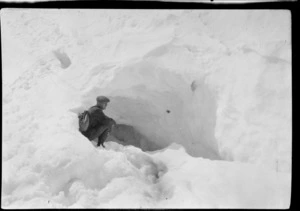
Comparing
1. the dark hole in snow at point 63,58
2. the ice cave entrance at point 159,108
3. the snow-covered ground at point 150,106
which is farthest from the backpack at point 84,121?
the dark hole in snow at point 63,58

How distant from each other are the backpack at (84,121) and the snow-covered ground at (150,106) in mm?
204

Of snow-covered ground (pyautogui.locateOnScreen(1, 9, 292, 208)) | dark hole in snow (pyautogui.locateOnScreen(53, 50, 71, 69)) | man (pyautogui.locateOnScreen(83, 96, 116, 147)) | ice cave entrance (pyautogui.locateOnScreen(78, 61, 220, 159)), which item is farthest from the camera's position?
dark hole in snow (pyautogui.locateOnScreen(53, 50, 71, 69))

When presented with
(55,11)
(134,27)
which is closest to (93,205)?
A: (134,27)

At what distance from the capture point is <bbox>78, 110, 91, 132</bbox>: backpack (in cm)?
577

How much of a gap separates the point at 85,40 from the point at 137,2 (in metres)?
4.29

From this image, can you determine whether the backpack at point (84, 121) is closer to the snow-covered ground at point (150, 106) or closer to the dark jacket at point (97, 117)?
the dark jacket at point (97, 117)

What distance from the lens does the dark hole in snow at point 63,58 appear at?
7.01m

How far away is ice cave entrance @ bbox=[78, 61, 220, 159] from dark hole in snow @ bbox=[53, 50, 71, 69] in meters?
0.62

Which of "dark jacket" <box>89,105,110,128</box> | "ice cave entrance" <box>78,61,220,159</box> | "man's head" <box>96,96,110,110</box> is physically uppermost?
"man's head" <box>96,96,110,110</box>

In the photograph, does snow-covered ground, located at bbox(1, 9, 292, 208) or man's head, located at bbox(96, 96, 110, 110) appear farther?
man's head, located at bbox(96, 96, 110, 110)

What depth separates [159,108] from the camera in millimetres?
7051

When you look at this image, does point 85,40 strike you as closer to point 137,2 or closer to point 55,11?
point 55,11

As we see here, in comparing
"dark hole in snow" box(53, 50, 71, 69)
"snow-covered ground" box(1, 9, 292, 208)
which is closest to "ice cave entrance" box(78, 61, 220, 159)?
"snow-covered ground" box(1, 9, 292, 208)

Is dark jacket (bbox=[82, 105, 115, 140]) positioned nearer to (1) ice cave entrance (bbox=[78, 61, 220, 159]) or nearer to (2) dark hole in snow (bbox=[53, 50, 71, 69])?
(1) ice cave entrance (bbox=[78, 61, 220, 159])
